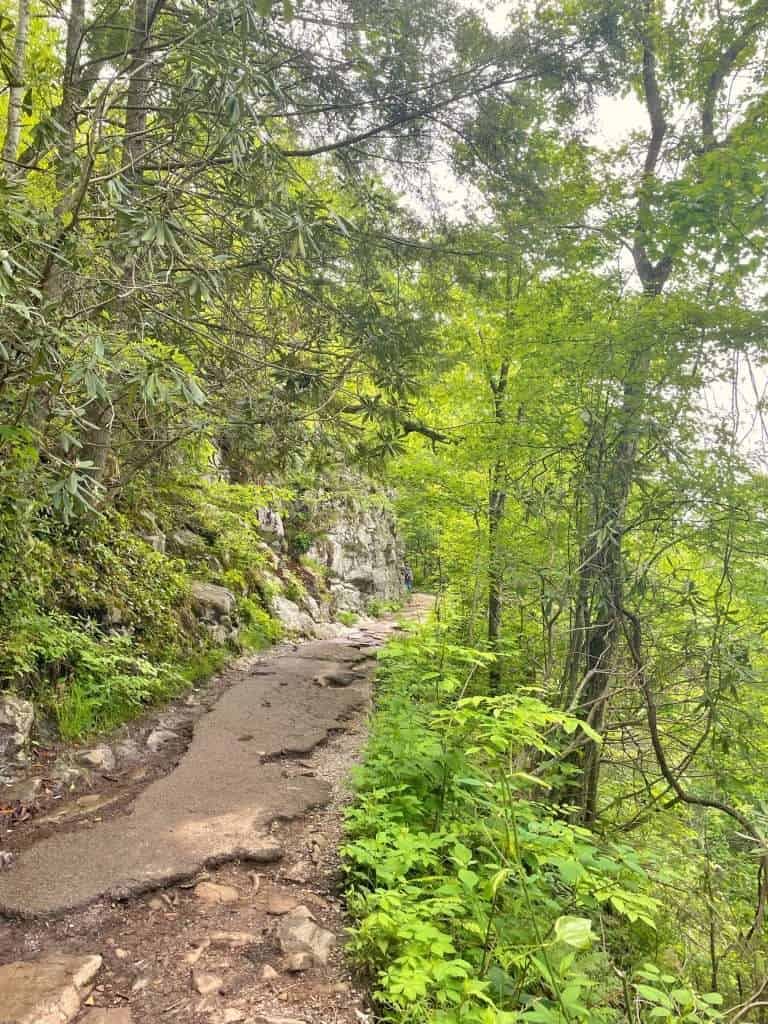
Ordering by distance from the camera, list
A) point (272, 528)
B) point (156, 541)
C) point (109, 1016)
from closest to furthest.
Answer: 1. point (109, 1016)
2. point (156, 541)
3. point (272, 528)

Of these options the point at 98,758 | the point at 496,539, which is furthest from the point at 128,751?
the point at 496,539

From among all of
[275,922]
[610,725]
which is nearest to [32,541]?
[275,922]

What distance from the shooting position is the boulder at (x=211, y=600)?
768 cm

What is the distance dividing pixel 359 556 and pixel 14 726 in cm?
1489

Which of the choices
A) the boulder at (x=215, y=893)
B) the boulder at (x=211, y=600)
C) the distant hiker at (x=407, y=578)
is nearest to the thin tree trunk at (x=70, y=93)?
A: the boulder at (x=215, y=893)

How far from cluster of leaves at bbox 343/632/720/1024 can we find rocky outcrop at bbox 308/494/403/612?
9.41 metres

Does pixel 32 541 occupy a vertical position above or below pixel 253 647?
above

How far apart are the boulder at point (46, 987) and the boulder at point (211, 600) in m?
5.34

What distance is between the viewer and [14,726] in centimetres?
400

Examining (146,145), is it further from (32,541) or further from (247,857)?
(247,857)

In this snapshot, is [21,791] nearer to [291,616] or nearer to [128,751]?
[128,751]

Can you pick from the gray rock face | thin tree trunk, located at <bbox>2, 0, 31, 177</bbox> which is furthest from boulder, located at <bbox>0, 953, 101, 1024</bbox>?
thin tree trunk, located at <bbox>2, 0, 31, 177</bbox>

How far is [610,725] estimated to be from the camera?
441cm

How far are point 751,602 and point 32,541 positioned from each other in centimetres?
562
